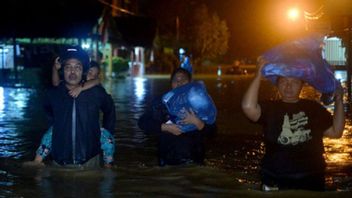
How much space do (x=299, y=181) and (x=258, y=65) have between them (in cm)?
96

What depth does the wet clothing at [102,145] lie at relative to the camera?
6.59 meters

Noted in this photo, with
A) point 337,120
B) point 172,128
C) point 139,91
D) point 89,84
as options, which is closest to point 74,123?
point 89,84

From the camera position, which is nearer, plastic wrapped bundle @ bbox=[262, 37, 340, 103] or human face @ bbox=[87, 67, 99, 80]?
plastic wrapped bundle @ bbox=[262, 37, 340, 103]

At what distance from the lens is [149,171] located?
7438mm

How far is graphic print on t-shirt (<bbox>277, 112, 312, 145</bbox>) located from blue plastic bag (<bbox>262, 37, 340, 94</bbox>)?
340mm

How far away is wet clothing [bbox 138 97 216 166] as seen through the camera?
6.64 meters

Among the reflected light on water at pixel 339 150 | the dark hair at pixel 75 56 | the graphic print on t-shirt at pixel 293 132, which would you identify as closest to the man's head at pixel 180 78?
the dark hair at pixel 75 56

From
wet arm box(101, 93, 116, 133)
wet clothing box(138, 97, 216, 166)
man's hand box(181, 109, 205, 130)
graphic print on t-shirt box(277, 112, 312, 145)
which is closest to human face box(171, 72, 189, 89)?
wet clothing box(138, 97, 216, 166)

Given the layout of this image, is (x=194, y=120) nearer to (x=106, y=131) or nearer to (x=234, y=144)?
(x=106, y=131)

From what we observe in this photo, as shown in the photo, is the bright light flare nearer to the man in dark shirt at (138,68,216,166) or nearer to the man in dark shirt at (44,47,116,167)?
the man in dark shirt at (138,68,216,166)

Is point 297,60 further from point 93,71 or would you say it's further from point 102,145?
point 93,71

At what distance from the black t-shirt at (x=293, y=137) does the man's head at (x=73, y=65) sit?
74.0 inches

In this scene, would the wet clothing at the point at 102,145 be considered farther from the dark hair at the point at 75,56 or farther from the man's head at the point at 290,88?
the man's head at the point at 290,88

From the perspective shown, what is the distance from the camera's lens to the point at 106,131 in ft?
21.9
